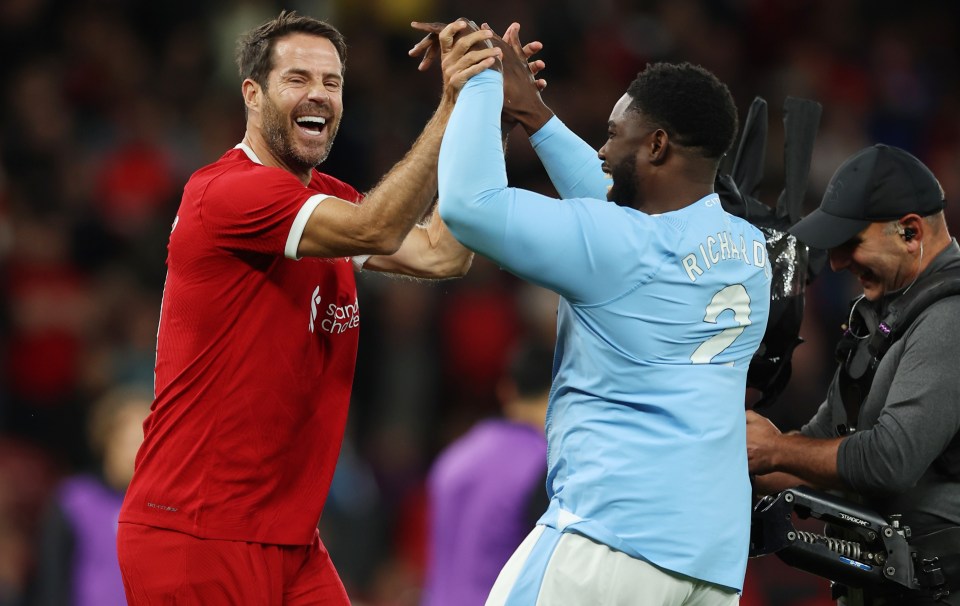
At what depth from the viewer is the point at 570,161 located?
11.9 feet

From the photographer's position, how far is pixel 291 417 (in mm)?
3580

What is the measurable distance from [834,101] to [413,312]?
14.8ft

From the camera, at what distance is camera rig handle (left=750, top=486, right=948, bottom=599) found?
11.8 ft

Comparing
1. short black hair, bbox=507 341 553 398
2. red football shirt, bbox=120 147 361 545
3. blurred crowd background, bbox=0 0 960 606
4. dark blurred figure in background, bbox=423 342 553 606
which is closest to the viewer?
red football shirt, bbox=120 147 361 545

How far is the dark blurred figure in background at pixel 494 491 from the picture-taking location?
5520 mm

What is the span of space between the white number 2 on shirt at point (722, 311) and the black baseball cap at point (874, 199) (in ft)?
2.15

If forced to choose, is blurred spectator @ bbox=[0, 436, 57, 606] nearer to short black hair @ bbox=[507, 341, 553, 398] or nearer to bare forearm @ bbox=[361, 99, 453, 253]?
short black hair @ bbox=[507, 341, 553, 398]

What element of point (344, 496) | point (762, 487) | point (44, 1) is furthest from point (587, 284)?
point (44, 1)

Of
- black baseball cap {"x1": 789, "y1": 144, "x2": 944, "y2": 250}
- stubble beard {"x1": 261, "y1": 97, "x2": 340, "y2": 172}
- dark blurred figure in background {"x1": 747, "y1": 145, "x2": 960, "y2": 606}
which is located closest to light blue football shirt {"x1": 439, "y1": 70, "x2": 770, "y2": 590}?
dark blurred figure in background {"x1": 747, "y1": 145, "x2": 960, "y2": 606}

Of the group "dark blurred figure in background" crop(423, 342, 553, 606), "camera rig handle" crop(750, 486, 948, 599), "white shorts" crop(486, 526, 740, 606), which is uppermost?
"camera rig handle" crop(750, 486, 948, 599)

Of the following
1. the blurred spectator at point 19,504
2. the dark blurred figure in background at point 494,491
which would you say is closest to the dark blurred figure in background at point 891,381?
the dark blurred figure in background at point 494,491

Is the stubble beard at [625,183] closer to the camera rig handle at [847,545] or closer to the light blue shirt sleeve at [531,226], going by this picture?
the light blue shirt sleeve at [531,226]

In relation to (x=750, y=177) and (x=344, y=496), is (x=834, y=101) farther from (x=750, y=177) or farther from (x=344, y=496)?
(x=750, y=177)

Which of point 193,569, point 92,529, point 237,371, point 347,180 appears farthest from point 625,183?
point 347,180
